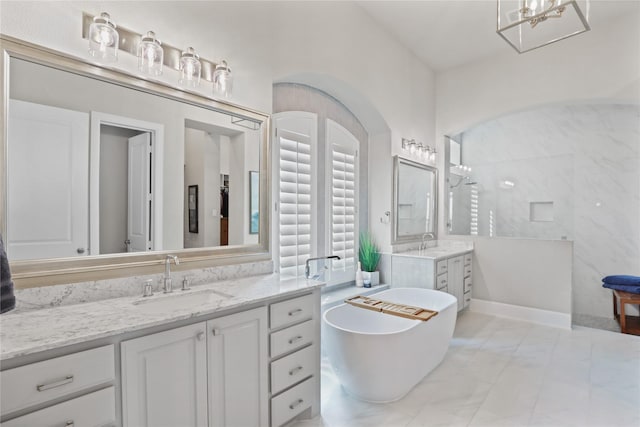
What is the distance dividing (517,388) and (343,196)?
221 centimetres

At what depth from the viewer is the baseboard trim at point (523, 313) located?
153 inches

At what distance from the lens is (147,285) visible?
5.87 feet

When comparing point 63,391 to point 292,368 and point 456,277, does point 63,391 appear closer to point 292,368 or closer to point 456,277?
point 292,368

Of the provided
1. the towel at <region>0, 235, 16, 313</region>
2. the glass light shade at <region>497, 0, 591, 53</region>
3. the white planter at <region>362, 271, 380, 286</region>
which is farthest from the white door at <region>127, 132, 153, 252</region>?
the white planter at <region>362, 271, 380, 286</region>

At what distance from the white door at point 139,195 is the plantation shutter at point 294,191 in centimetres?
118

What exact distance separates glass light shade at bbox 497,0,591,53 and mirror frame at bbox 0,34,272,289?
5.75 ft

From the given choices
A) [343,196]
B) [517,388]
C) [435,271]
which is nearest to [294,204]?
[343,196]

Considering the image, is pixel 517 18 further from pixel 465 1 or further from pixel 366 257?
pixel 366 257

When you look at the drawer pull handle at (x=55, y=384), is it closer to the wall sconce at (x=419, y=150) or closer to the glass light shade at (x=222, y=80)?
the glass light shade at (x=222, y=80)

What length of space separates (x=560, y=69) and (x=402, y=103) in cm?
180

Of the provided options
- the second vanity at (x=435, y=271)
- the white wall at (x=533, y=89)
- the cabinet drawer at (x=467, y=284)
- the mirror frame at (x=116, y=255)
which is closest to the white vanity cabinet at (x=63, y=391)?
the mirror frame at (x=116, y=255)

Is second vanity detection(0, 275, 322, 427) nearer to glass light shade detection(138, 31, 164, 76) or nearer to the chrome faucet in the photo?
glass light shade detection(138, 31, 164, 76)

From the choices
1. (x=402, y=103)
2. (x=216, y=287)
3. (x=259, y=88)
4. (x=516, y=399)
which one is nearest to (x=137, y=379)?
(x=216, y=287)

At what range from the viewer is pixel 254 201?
7.96ft
